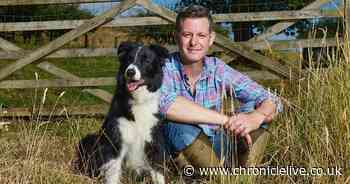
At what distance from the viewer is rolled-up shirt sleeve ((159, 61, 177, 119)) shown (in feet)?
11.7

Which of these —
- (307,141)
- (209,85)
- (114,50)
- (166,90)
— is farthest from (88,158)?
(114,50)

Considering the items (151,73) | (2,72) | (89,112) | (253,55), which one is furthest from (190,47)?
(2,72)

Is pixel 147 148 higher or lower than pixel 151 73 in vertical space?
lower

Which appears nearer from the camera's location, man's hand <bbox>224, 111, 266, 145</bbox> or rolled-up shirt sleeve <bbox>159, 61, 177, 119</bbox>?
man's hand <bbox>224, 111, 266, 145</bbox>

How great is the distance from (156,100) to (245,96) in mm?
624

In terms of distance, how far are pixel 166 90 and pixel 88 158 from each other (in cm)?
76

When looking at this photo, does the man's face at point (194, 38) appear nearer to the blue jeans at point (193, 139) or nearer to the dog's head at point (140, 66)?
the dog's head at point (140, 66)

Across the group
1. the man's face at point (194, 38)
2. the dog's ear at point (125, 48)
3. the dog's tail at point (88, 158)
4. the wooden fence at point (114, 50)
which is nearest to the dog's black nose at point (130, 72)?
the dog's ear at point (125, 48)

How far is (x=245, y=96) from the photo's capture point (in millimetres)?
3713

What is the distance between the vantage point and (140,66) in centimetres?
359

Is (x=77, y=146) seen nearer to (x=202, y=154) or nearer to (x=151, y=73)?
(x=151, y=73)

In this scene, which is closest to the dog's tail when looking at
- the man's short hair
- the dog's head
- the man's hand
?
the dog's head

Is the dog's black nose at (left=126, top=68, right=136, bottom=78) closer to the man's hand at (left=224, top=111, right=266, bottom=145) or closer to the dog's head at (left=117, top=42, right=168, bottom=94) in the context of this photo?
the dog's head at (left=117, top=42, right=168, bottom=94)

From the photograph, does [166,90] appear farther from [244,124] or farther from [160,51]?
[244,124]
